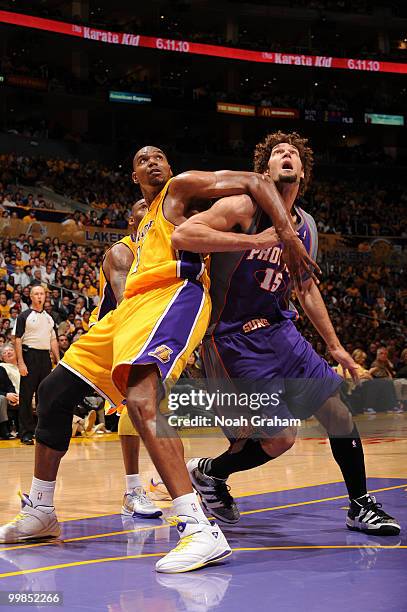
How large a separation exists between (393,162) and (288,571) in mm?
31929

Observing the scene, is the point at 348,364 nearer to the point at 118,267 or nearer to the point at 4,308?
the point at 118,267

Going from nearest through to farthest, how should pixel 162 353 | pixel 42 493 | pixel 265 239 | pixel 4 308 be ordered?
pixel 162 353 < pixel 265 239 < pixel 42 493 < pixel 4 308

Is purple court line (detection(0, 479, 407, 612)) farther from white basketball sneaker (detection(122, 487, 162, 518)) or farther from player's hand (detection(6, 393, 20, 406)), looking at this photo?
player's hand (detection(6, 393, 20, 406))

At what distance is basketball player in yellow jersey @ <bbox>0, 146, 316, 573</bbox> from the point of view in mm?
3732

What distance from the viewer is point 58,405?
429 cm

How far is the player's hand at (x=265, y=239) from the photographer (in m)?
3.91

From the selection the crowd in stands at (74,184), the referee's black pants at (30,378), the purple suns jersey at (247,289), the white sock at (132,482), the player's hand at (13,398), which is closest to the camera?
the purple suns jersey at (247,289)

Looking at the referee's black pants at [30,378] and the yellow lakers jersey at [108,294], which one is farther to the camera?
the referee's black pants at [30,378]

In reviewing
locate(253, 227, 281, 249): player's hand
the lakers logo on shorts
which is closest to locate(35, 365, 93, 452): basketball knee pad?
the lakers logo on shorts

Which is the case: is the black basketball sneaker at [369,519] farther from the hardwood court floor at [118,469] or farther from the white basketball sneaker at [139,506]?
the hardwood court floor at [118,469]

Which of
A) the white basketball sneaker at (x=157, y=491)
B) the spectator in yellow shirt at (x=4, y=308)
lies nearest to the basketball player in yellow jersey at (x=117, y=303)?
the white basketball sneaker at (x=157, y=491)

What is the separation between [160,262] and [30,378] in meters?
6.44

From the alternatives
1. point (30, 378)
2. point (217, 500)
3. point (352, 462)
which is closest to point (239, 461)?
point (217, 500)

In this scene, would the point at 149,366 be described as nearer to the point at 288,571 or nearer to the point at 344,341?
the point at 288,571
